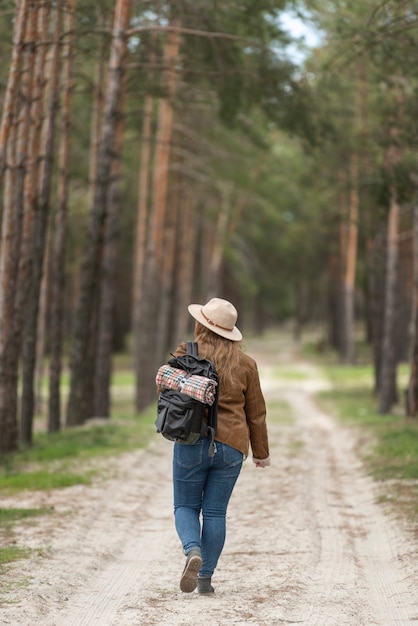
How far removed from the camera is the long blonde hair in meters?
6.52

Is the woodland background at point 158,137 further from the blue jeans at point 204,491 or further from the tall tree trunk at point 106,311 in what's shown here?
the blue jeans at point 204,491

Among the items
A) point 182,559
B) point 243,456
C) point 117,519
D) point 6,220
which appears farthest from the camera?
point 6,220

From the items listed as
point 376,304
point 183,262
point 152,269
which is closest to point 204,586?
point 152,269

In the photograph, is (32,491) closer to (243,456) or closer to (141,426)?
(243,456)

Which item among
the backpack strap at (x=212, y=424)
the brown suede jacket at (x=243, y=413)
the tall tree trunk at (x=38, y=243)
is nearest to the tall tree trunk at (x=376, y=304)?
the tall tree trunk at (x=38, y=243)

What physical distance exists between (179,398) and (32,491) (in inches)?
202

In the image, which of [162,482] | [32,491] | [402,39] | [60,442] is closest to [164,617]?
[32,491]

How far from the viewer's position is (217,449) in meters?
6.50

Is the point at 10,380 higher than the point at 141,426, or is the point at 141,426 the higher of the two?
the point at 10,380

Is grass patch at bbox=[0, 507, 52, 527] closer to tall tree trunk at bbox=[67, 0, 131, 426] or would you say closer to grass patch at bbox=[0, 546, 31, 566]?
grass patch at bbox=[0, 546, 31, 566]

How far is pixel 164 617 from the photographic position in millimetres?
6031

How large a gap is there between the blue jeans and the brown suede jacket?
3.4 inches

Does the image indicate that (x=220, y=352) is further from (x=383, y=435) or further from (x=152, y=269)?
(x=152, y=269)

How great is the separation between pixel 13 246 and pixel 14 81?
2.24 metres
